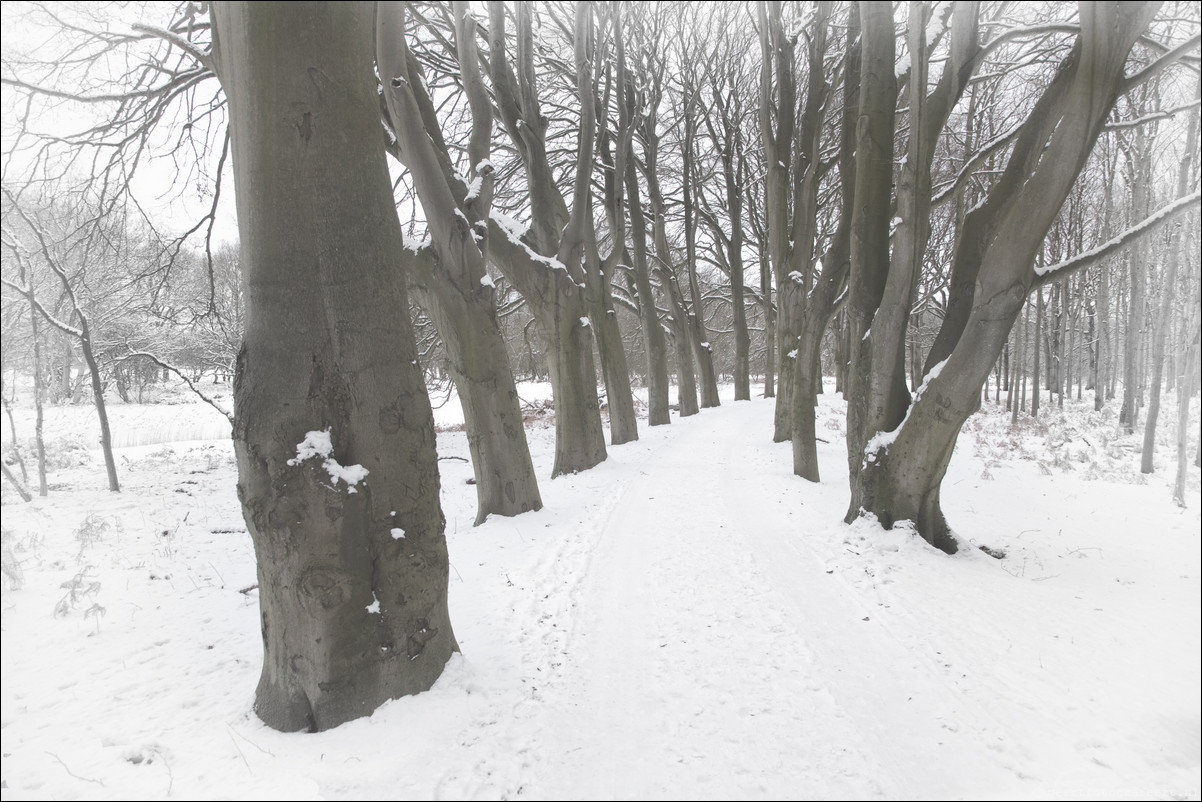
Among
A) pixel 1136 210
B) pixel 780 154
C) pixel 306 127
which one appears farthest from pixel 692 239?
pixel 306 127

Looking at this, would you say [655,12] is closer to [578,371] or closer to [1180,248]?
[578,371]

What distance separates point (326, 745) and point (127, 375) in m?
8.71

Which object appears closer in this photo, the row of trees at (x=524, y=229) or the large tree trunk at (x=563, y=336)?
the row of trees at (x=524, y=229)

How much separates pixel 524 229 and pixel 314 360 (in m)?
5.82

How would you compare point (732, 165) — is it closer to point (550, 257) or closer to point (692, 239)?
point (692, 239)

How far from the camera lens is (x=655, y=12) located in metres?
8.93

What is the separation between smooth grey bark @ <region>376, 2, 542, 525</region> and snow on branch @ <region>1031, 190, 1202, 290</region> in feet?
15.6

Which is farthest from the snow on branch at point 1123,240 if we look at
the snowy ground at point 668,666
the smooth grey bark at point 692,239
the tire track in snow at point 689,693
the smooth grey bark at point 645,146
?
the smooth grey bark at point 692,239

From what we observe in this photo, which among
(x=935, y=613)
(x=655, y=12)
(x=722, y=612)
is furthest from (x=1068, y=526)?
(x=655, y=12)

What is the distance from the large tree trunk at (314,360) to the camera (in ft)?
7.97

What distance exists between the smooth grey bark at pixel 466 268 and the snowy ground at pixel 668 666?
2.79 ft

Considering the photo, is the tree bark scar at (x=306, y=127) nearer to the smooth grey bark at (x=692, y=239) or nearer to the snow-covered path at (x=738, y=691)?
the snow-covered path at (x=738, y=691)

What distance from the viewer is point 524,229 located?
7.91m

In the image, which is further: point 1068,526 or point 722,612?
point 1068,526
